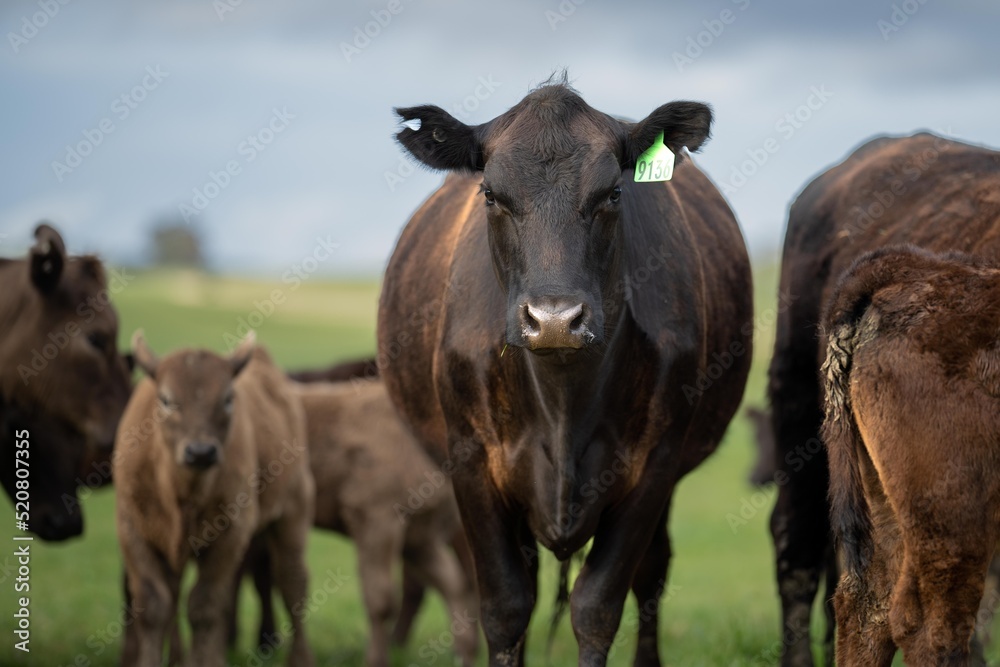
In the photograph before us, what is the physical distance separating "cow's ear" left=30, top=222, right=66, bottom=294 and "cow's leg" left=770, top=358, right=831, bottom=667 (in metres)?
4.91

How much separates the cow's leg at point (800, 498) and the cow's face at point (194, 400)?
3541mm

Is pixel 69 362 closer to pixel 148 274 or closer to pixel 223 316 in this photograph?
pixel 223 316

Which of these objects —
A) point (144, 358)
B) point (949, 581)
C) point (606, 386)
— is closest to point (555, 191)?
point (606, 386)

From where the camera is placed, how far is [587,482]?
5.82 m

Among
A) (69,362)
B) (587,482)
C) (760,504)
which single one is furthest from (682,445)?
(760,504)

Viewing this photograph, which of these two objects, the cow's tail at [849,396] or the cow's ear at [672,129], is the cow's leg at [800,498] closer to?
the cow's ear at [672,129]

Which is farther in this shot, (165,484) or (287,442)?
(287,442)

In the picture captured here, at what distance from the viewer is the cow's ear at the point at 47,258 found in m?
9.20

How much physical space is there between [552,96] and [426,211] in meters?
2.06

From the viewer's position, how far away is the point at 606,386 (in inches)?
229

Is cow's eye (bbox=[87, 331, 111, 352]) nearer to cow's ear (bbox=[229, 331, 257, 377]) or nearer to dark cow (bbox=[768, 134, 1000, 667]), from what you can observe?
cow's ear (bbox=[229, 331, 257, 377])

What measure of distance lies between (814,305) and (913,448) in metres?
3.02

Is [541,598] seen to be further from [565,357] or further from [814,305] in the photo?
[565,357]

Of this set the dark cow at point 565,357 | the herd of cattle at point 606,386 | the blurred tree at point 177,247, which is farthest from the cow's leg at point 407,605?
the blurred tree at point 177,247
